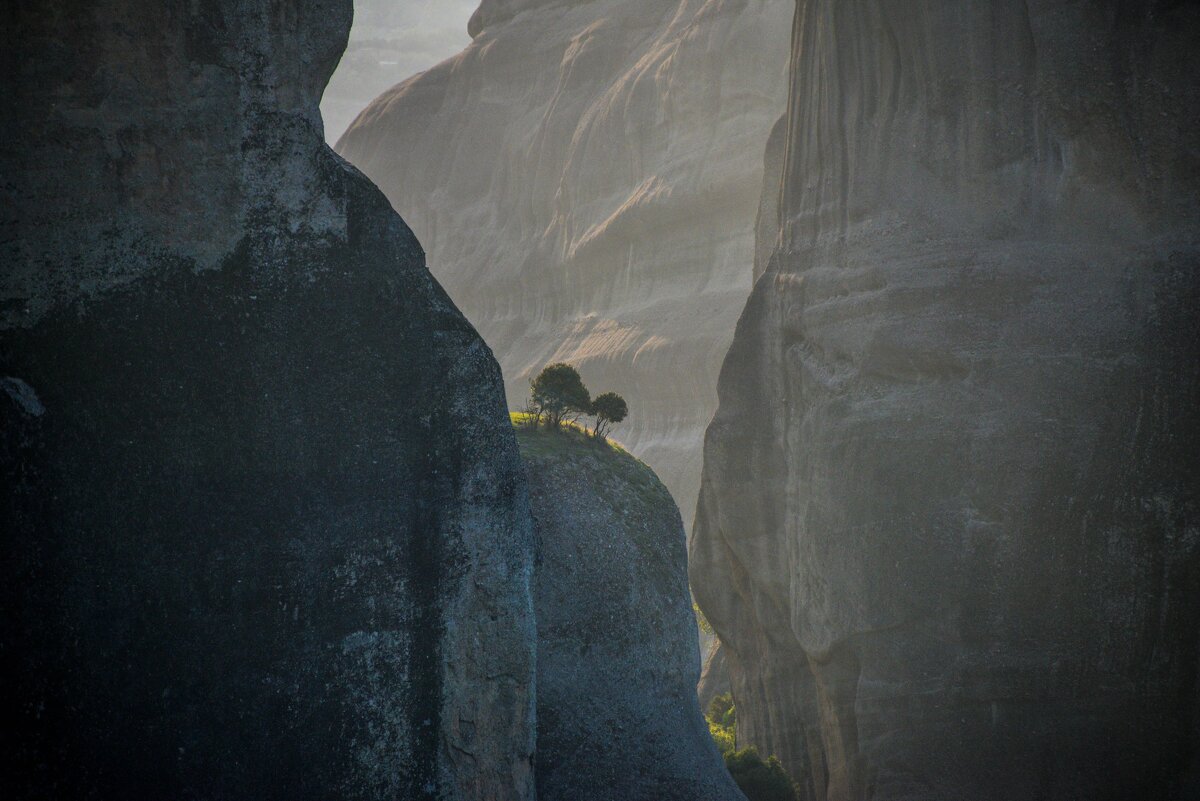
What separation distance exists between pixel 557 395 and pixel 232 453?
468 inches

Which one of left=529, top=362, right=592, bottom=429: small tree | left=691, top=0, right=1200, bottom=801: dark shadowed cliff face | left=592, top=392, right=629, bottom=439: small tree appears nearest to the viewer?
left=691, top=0, right=1200, bottom=801: dark shadowed cliff face

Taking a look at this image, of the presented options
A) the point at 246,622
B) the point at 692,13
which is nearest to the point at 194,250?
the point at 246,622

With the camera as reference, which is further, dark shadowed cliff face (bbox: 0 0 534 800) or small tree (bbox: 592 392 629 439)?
small tree (bbox: 592 392 629 439)

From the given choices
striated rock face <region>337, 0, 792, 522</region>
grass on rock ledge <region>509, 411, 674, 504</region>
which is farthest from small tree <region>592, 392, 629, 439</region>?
striated rock face <region>337, 0, 792, 522</region>

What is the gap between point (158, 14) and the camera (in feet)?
50.3

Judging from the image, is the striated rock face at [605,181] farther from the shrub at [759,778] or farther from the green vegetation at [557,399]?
the green vegetation at [557,399]

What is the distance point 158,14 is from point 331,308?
484 centimetres

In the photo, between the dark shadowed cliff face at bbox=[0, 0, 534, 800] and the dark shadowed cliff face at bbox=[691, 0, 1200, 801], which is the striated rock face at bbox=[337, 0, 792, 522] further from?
the dark shadowed cliff face at bbox=[0, 0, 534, 800]

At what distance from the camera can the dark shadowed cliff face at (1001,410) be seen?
21656 millimetres

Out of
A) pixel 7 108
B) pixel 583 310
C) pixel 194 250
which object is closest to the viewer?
pixel 7 108

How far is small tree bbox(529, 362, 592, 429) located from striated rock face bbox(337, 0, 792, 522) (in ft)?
111

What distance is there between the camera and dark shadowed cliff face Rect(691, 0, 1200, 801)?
853 inches

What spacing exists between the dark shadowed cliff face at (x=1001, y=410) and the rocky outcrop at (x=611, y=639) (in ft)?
13.6

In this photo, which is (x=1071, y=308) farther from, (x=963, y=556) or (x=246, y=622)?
(x=246, y=622)
